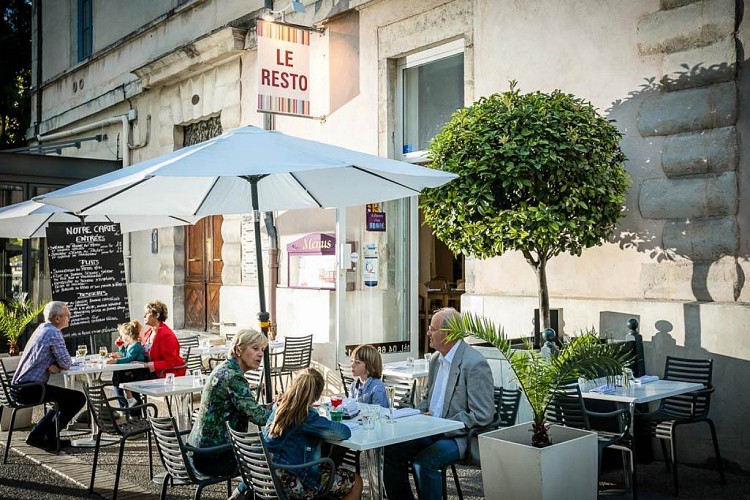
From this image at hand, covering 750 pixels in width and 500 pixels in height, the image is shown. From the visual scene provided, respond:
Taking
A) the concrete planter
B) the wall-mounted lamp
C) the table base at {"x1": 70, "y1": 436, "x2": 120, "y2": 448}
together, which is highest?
the wall-mounted lamp

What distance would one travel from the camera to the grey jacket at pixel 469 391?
568cm

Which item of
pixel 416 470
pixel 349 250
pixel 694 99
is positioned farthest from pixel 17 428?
pixel 694 99

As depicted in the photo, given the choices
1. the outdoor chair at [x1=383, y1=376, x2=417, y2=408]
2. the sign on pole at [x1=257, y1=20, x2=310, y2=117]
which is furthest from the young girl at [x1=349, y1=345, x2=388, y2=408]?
the sign on pole at [x1=257, y1=20, x2=310, y2=117]

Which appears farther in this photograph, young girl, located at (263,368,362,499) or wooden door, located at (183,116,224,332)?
wooden door, located at (183,116,224,332)

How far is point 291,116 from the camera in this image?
11828 mm

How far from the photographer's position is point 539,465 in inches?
189

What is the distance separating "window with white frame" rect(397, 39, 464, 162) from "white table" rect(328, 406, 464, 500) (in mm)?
5214

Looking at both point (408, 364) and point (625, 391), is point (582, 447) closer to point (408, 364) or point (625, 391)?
point (625, 391)

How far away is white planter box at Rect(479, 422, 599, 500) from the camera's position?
15.8 feet

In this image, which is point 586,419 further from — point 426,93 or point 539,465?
point 426,93

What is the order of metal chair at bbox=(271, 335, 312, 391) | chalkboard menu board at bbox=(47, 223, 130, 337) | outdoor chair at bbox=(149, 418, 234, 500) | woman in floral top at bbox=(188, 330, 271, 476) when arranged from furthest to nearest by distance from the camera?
chalkboard menu board at bbox=(47, 223, 130, 337) → metal chair at bbox=(271, 335, 312, 391) → woman in floral top at bbox=(188, 330, 271, 476) → outdoor chair at bbox=(149, 418, 234, 500)

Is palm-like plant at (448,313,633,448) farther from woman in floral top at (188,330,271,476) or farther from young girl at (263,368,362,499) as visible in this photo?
woman in floral top at (188,330,271,476)

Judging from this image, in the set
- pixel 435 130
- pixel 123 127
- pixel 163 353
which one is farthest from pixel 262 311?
pixel 123 127

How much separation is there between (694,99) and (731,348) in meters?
2.20
